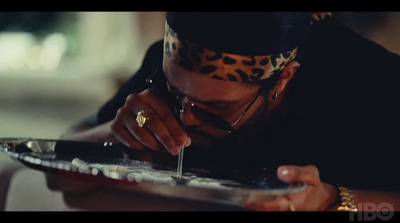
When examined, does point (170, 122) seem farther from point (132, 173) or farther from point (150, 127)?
point (132, 173)

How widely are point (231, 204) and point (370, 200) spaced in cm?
27

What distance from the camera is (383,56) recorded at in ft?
3.10

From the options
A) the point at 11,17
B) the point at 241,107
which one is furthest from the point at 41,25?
the point at 241,107

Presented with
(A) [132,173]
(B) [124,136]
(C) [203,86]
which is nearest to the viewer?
(A) [132,173]

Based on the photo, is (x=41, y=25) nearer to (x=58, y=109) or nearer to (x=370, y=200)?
(x=58, y=109)

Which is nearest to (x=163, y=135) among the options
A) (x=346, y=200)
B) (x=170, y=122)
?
(x=170, y=122)

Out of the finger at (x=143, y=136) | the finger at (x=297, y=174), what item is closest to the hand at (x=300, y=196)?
the finger at (x=297, y=174)

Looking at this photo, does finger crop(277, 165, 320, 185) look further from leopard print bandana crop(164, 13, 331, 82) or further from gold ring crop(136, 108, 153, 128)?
gold ring crop(136, 108, 153, 128)

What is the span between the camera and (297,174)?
67 centimetres

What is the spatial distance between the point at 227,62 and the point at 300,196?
0.21 metres
